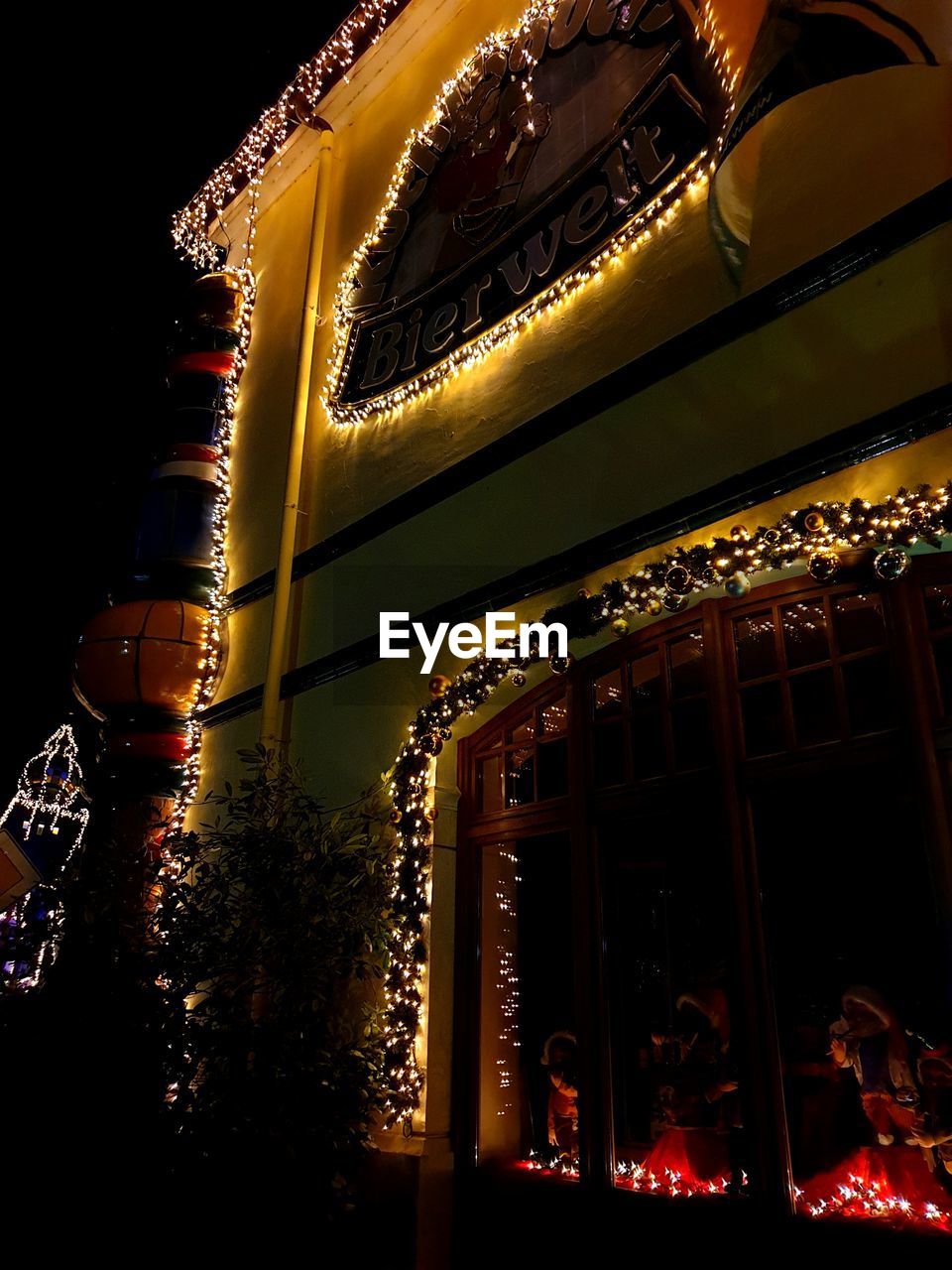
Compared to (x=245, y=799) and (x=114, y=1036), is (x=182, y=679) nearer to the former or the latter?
(x=245, y=799)

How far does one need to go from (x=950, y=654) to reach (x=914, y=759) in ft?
1.42

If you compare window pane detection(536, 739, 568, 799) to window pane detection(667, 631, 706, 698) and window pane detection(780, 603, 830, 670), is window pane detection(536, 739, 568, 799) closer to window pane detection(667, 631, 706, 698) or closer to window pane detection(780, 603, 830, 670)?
window pane detection(667, 631, 706, 698)

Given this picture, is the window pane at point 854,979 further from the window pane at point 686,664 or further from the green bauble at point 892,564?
the green bauble at point 892,564

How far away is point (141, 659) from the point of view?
6191 mm

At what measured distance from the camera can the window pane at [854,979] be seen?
10.5 ft

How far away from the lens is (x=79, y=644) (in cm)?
644

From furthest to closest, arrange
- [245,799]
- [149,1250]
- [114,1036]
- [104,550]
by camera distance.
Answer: [104,550] → [245,799] → [114,1036] → [149,1250]

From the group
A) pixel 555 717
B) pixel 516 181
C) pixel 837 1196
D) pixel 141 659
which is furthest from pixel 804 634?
pixel 141 659

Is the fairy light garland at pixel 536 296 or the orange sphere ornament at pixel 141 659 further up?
the fairy light garland at pixel 536 296

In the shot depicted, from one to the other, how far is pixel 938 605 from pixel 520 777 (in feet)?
7.12

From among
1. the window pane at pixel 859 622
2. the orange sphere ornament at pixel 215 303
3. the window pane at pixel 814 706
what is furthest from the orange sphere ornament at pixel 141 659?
the window pane at pixel 859 622

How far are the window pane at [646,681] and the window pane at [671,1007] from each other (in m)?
0.54

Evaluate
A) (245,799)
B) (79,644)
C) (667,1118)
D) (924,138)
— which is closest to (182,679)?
(79,644)

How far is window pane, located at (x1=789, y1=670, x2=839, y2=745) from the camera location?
3.61 meters
